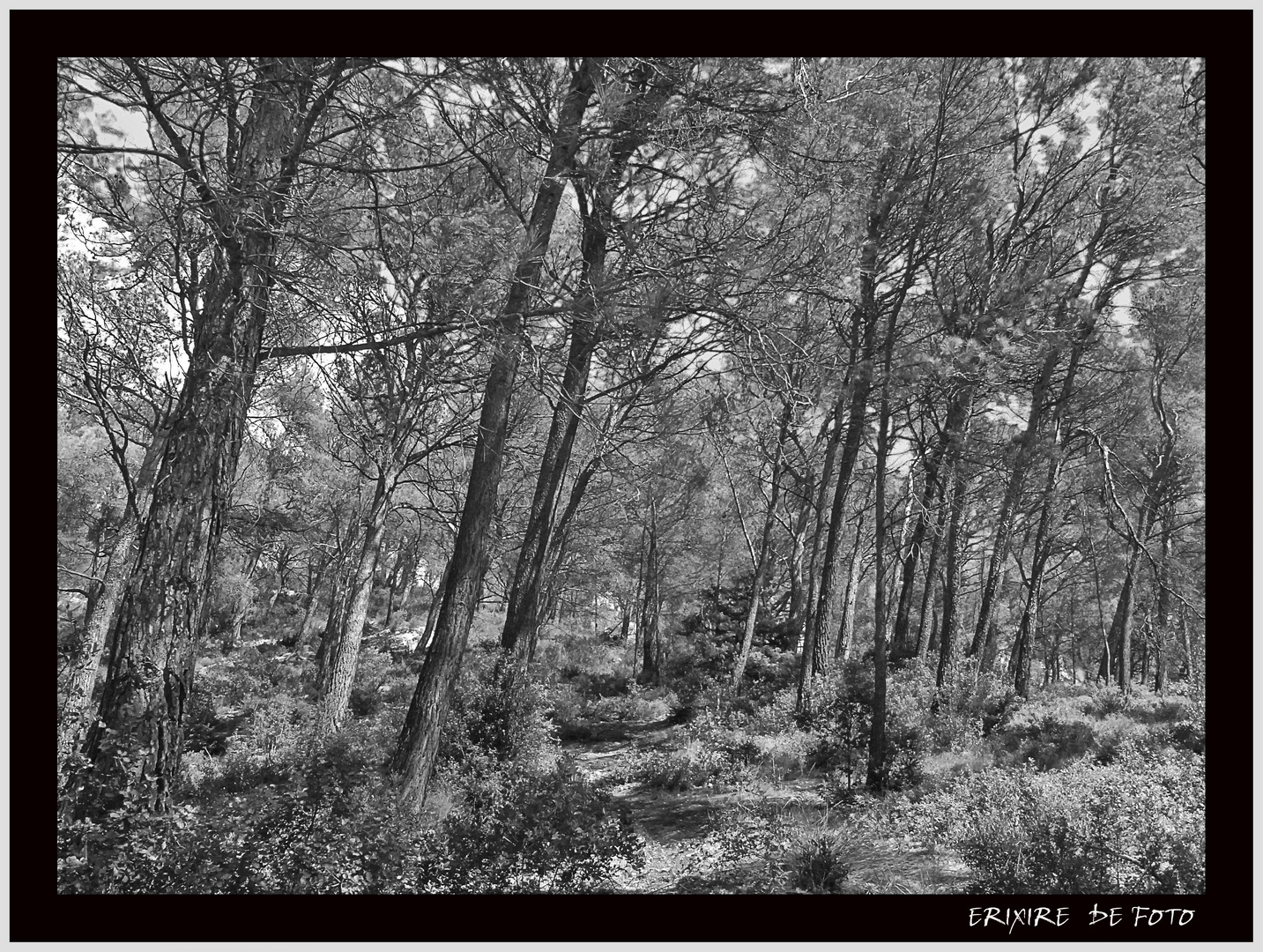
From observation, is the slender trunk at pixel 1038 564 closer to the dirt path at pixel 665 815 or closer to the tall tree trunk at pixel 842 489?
the tall tree trunk at pixel 842 489

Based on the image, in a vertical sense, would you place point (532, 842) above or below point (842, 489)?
below

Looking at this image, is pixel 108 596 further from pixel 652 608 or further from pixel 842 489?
pixel 652 608

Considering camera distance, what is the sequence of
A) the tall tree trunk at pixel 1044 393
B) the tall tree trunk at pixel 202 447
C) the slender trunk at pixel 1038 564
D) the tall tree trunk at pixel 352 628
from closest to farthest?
the tall tree trunk at pixel 202 447
the tall tree trunk at pixel 352 628
the tall tree trunk at pixel 1044 393
the slender trunk at pixel 1038 564

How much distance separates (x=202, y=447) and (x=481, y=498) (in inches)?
99.1

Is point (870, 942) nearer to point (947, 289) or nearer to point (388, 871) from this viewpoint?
point (388, 871)

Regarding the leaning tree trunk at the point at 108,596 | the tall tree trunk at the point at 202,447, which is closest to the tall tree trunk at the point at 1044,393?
the tall tree trunk at the point at 202,447

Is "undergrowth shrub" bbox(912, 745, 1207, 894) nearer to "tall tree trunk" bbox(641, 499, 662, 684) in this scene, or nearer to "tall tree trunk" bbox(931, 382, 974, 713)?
"tall tree trunk" bbox(931, 382, 974, 713)

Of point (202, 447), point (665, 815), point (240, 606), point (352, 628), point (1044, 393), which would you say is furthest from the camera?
point (240, 606)

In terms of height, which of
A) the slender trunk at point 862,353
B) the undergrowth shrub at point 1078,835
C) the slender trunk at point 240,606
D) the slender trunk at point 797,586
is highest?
the slender trunk at point 862,353

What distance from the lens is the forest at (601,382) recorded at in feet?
13.1

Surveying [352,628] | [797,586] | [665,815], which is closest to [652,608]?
[797,586]

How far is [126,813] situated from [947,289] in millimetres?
9016

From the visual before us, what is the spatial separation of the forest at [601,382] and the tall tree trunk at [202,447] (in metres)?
0.02

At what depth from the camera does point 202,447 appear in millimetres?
4027
